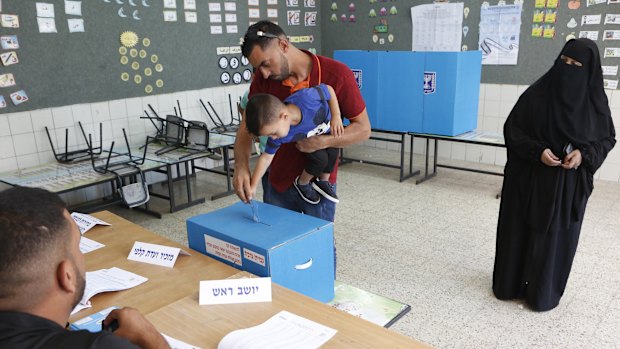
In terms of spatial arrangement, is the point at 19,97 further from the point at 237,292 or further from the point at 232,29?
the point at 237,292

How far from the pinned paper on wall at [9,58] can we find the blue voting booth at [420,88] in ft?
10.4

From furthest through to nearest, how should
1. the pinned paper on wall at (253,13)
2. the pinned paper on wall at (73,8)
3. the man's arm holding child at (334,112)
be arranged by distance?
the pinned paper on wall at (253,13), the pinned paper on wall at (73,8), the man's arm holding child at (334,112)

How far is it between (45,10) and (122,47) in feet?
2.46

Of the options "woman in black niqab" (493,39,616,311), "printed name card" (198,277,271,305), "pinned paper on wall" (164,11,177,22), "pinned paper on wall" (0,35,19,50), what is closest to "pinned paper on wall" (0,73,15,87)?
"pinned paper on wall" (0,35,19,50)

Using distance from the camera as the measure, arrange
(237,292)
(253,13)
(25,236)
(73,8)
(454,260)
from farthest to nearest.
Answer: (253,13) < (73,8) < (454,260) < (237,292) < (25,236)

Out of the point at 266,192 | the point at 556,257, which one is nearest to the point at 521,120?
the point at 556,257

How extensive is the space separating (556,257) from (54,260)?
2.58m

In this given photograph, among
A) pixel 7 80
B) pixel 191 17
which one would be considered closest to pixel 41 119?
pixel 7 80

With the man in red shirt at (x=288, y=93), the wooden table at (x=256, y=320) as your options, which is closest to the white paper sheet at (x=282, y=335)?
the wooden table at (x=256, y=320)

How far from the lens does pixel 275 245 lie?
5.40ft

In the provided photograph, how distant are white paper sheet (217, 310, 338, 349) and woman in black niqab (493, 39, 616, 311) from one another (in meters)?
1.77

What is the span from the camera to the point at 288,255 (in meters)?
1.70

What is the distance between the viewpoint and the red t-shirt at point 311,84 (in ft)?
7.01

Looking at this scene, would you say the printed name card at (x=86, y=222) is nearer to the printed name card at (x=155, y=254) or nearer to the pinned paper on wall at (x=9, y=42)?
the printed name card at (x=155, y=254)
